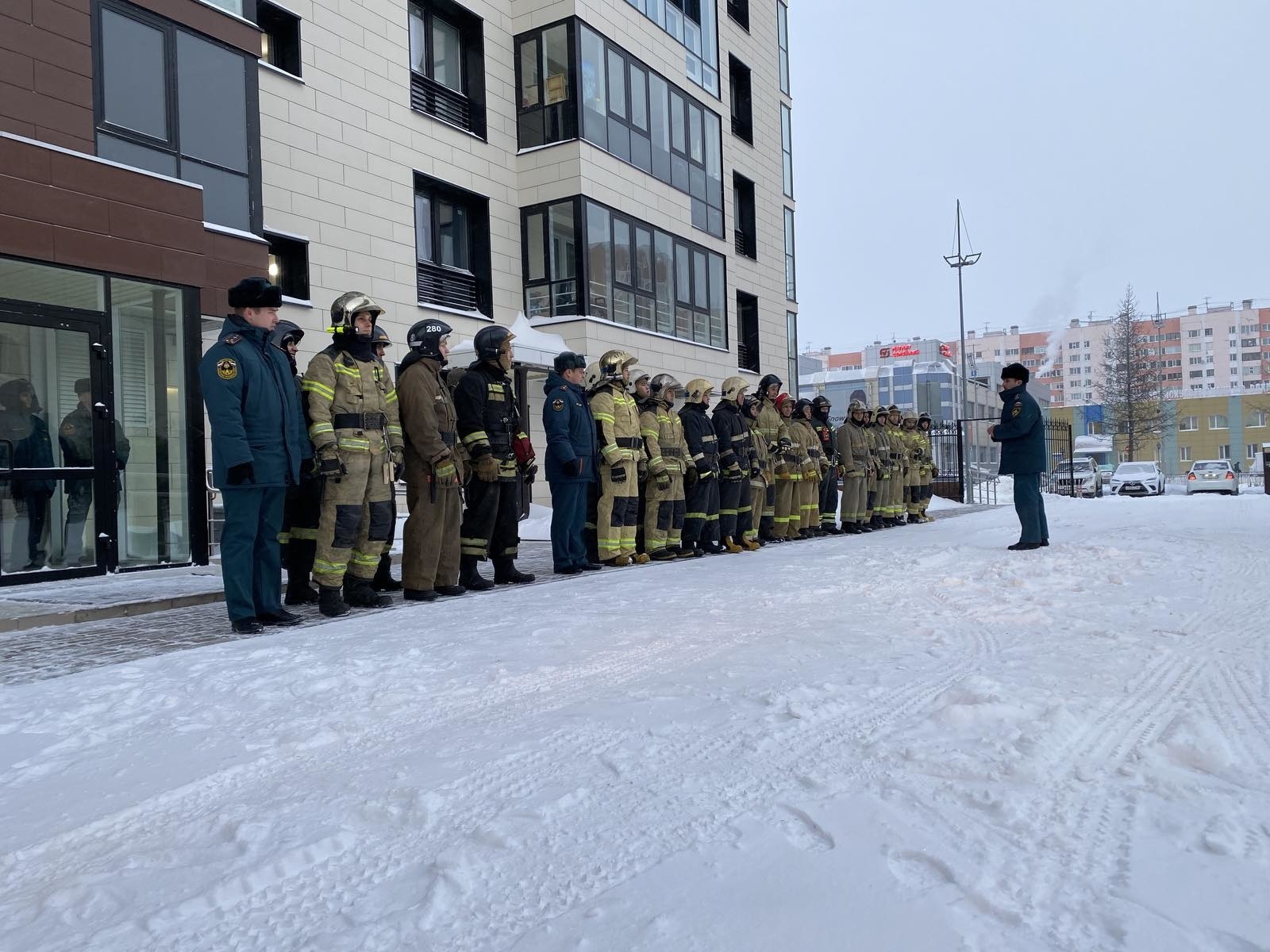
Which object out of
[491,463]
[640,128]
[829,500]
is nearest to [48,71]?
[491,463]

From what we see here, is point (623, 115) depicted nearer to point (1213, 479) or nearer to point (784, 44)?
point (784, 44)

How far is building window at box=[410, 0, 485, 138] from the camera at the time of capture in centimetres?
1706

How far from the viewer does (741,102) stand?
26.2 meters

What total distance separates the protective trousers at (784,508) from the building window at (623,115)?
8.61 meters

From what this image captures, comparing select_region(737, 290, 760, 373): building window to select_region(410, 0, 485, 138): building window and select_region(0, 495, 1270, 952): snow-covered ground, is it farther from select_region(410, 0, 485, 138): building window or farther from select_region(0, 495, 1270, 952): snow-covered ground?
select_region(0, 495, 1270, 952): snow-covered ground

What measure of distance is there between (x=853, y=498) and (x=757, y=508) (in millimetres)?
3087

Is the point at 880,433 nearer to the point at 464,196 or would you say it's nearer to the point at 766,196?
the point at 464,196

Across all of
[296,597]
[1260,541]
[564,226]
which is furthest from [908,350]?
[296,597]

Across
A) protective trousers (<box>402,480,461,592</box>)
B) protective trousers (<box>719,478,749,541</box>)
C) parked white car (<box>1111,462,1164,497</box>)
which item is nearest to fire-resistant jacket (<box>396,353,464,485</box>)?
protective trousers (<box>402,480,461,592</box>)

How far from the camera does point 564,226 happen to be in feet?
60.6

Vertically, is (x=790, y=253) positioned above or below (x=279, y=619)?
above

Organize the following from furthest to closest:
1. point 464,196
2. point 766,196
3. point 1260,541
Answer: point 766,196 → point 464,196 → point 1260,541

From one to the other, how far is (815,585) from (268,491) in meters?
3.94

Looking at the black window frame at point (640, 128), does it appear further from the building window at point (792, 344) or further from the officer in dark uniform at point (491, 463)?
the officer in dark uniform at point (491, 463)
